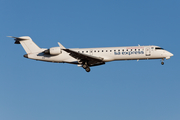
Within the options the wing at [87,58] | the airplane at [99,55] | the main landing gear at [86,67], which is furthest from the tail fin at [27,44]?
the main landing gear at [86,67]

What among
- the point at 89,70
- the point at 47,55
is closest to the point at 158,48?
the point at 89,70

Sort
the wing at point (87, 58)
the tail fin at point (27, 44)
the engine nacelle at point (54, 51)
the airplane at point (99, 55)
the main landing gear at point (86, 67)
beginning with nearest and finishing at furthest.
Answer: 1. the wing at point (87, 58)
2. the airplane at point (99, 55)
3. the engine nacelle at point (54, 51)
4. the main landing gear at point (86, 67)
5. the tail fin at point (27, 44)

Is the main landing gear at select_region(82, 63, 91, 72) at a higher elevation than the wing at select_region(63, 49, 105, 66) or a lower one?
lower

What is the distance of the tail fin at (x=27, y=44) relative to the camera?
41.0m

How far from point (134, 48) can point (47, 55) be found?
1192 centimetres

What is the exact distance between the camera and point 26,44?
4125 centimetres

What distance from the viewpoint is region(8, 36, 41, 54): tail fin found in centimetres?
4103

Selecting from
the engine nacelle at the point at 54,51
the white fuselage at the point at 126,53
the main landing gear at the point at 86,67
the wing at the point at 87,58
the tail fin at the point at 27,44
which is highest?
the tail fin at the point at 27,44

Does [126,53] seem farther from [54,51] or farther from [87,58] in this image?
[54,51]

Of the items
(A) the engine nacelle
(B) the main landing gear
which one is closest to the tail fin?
(A) the engine nacelle

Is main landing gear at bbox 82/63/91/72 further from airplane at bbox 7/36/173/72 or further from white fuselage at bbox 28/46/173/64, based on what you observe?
white fuselage at bbox 28/46/173/64

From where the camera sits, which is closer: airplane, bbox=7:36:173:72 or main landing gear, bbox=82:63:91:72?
airplane, bbox=7:36:173:72

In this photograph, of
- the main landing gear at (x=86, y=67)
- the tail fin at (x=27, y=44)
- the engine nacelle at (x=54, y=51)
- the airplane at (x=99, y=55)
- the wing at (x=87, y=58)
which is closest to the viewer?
the wing at (x=87, y=58)

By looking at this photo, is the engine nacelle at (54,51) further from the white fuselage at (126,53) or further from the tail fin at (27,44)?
the tail fin at (27,44)
